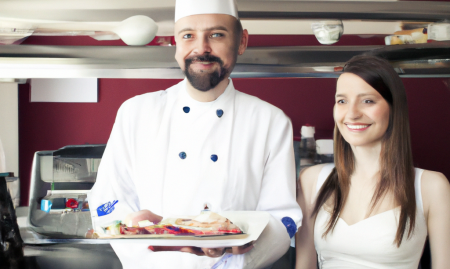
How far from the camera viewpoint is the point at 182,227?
3.10 feet

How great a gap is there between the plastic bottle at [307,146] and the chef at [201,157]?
0.19ft

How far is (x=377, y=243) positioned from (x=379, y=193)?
13 cm

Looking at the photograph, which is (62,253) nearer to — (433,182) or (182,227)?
(182,227)

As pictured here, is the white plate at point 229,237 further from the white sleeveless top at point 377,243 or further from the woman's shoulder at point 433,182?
the woman's shoulder at point 433,182

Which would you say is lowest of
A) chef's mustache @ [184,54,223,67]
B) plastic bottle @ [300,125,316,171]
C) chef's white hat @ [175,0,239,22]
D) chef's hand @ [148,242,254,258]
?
chef's hand @ [148,242,254,258]

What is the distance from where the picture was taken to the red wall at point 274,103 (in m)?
1.05

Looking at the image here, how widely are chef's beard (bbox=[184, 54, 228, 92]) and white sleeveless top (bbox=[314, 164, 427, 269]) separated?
0.52 meters

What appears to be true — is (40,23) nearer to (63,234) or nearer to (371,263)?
(63,234)

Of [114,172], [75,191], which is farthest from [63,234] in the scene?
[114,172]

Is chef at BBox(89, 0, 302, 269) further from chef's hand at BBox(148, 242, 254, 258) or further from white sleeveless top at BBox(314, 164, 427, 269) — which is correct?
white sleeveless top at BBox(314, 164, 427, 269)

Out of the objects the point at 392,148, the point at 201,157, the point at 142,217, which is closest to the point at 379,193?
the point at 392,148

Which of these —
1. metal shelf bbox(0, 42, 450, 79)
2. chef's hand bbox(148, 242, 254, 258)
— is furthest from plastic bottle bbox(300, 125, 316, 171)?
chef's hand bbox(148, 242, 254, 258)

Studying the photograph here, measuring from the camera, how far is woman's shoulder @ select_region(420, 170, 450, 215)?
1.01m

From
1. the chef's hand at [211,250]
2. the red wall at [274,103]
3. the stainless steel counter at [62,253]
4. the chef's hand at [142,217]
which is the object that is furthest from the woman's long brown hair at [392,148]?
the stainless steel counter at [62,253]
